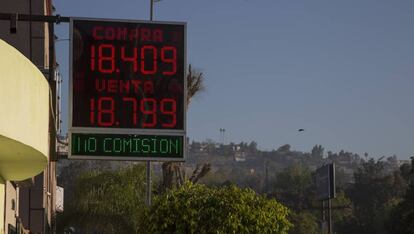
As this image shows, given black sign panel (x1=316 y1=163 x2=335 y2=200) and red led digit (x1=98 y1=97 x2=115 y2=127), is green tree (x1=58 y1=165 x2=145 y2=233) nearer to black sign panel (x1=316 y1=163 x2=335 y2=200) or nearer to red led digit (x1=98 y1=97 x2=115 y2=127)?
red led digit (x1=98 y1=97 x2=115 y2=127)

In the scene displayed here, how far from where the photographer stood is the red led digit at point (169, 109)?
15614mm

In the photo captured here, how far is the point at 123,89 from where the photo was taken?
50.7ft

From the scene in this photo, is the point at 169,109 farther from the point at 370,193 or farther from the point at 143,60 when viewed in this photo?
the point at 370,193

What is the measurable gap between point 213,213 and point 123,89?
6.18 metres

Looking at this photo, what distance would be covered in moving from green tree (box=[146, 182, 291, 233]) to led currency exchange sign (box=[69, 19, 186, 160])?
5171 millimetres

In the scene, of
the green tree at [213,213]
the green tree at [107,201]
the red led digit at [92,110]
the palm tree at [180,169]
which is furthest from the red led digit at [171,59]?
the green tree at [107,201]

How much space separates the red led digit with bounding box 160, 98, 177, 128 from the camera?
615 inches

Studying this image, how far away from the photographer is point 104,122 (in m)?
15.4

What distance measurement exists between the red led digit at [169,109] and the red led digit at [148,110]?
0.15 metres

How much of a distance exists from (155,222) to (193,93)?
1097cm

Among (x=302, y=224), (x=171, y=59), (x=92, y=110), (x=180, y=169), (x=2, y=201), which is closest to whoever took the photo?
(x=92, y=110)

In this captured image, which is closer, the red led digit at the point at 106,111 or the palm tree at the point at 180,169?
the red led digit at the point at 106,111

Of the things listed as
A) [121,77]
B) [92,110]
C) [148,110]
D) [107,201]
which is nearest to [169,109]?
[148,110]

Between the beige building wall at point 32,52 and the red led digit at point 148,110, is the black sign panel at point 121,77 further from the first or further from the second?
the beige building wall at point 32,52
